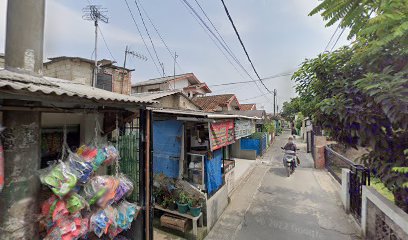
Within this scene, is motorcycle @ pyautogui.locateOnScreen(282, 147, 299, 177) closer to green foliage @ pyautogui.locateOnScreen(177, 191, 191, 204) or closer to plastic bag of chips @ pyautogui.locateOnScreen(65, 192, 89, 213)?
green foliage @ pyautogui.locateOnScreen(177, 191, 191, 204)

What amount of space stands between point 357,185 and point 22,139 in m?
7.76

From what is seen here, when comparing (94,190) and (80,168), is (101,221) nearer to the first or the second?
(94,190)

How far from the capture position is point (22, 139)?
2.35 meters

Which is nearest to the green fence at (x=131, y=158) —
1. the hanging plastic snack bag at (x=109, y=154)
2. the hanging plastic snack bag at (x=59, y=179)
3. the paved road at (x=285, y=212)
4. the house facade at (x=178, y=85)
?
the hanging plastic snack bag at (x=109, y=154)

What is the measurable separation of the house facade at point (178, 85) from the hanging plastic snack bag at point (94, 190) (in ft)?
49.4

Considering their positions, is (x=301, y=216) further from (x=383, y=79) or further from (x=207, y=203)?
(x=383, y=79)

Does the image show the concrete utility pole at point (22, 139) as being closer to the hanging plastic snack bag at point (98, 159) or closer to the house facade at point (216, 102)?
the hanging plastic snack bag at point (98, 159)

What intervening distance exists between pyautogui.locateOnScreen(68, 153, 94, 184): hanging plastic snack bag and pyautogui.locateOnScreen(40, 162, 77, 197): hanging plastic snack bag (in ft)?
0.26

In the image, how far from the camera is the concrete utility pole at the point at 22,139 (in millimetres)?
2254

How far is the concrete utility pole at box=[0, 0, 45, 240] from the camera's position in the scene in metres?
2.25

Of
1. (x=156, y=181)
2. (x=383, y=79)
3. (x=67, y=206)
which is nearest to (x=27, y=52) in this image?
(x=67, y=206)

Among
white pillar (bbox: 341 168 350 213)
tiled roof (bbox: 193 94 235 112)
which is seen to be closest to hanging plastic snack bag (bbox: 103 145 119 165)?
white pillar (bbox: 341 168 350 213)

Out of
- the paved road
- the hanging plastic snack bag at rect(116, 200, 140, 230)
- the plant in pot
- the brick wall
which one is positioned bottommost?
the paved road

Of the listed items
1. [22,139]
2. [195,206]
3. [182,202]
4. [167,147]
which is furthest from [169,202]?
[22,139]
